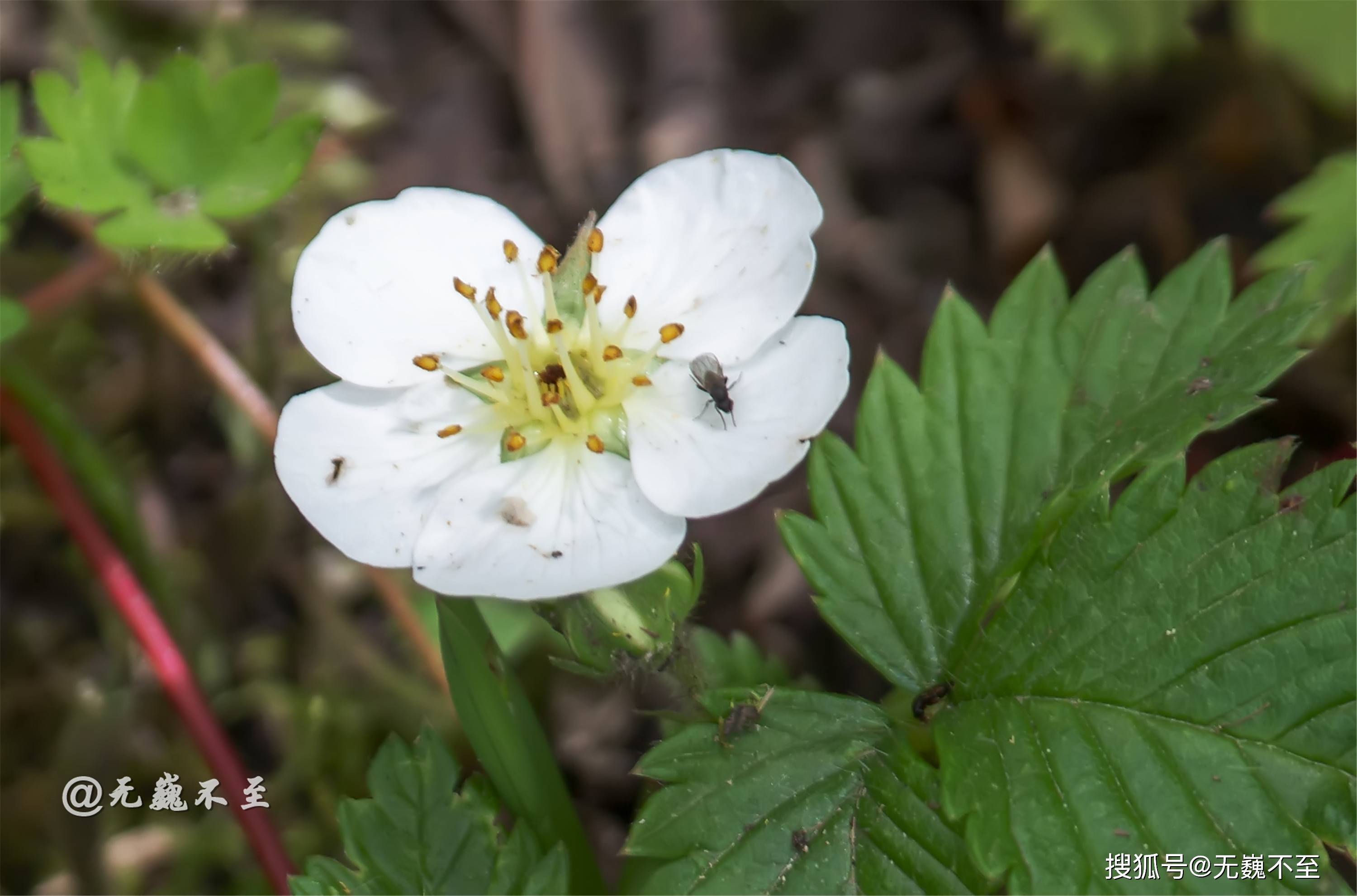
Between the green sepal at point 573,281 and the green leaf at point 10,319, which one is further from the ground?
the green leaf at point 10,319

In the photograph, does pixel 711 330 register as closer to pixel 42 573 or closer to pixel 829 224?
pixel 829 224

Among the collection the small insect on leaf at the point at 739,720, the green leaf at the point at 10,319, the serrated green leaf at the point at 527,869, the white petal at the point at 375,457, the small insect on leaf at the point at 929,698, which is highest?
the green leaf at the point at 10,319

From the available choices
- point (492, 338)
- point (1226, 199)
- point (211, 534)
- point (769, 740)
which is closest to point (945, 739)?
point (769, 740)

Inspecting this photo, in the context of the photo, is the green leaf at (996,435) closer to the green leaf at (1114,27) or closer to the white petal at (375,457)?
the white petal at (375,457)

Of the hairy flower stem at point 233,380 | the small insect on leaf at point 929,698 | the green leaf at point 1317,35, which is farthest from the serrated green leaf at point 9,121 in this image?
the green leaf at point 1317,35

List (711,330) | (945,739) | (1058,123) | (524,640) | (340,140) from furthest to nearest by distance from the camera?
1. (1058,123)
2. (340,140)
3. (524,640)
4. (711,330)
5. (945,739)

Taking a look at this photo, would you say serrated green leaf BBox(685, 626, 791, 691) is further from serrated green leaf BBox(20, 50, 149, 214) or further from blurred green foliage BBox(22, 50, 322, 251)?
serrated green leaf BBox(20, 50, 149, 214)
